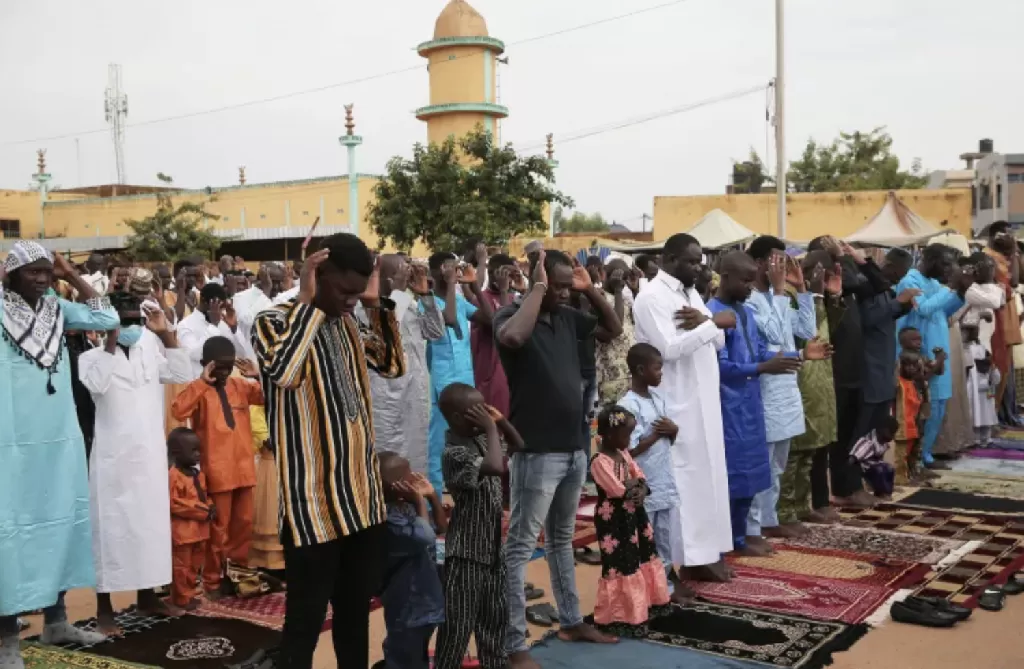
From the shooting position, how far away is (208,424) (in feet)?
20.1

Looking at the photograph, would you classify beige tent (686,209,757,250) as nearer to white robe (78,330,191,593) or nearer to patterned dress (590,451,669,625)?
patterned dress (590,451,669,625)

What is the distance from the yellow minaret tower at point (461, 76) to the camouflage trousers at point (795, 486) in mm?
23841

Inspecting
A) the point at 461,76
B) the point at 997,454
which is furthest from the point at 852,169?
the point at 997,454

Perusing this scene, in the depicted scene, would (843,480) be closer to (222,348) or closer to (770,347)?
(770,347)

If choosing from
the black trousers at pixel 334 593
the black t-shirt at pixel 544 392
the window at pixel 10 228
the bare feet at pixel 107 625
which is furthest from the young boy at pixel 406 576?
the window at pixel 10 228

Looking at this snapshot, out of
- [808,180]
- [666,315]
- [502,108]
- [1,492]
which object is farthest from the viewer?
[808,180]

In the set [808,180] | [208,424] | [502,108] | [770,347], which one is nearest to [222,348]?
[208,424]

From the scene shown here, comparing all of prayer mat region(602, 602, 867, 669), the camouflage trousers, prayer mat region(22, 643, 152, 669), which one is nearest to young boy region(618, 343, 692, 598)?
prayer mat region(602, 602, 867, 669)

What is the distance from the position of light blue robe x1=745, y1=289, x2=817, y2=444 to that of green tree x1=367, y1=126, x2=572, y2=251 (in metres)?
15.3

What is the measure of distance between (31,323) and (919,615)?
15.1ft

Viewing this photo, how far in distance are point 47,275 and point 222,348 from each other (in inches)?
51.9

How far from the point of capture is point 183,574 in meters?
5.91

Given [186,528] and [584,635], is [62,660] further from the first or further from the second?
[584,635]

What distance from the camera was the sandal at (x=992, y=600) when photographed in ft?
18.7
